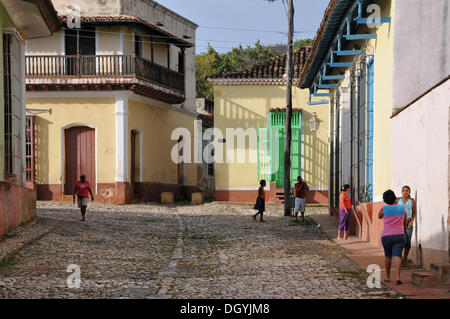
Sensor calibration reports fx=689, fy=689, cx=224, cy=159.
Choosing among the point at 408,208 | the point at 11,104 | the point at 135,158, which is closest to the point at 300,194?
the point at 11,104

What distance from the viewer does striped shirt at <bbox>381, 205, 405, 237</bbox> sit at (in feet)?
29.0

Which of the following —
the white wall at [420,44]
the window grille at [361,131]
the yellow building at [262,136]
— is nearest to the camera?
the white wall at [420,44]

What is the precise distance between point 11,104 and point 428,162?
9.28 meters

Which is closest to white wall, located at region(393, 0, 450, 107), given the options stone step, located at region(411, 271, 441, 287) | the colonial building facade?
the colonial building facade

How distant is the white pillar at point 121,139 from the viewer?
2536cm

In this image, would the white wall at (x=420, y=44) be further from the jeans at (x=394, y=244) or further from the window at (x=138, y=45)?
the window at (x=138, y=45)

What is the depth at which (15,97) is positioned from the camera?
15484 millimetres

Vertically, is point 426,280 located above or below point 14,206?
below

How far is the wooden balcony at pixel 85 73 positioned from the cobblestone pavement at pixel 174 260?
734 centimetres

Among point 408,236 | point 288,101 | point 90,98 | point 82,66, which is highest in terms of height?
point 82,66

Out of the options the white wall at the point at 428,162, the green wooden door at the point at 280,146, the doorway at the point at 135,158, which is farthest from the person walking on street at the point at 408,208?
the doorway at the point at 135,158
